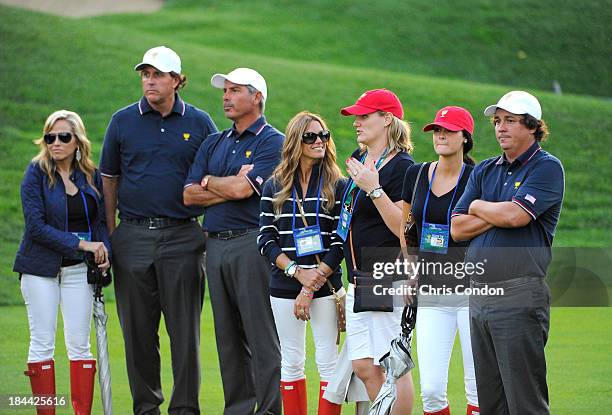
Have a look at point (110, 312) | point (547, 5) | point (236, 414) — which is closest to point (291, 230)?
point (236, 414)

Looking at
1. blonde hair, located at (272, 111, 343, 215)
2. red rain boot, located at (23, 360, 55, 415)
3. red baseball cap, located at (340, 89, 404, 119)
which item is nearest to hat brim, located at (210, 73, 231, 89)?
blonde hair, located at (272, 111, 343, 215)

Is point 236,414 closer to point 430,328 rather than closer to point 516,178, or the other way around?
point 430,328

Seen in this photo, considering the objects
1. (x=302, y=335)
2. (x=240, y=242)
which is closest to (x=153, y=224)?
(x=240, y=242)

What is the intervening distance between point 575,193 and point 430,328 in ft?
50.0

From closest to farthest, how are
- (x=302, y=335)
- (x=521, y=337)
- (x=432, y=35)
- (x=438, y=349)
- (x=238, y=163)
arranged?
(x=521, y=337), (x=438, y=349), (x=302, y=335), (x=238, y=163), (x=432, y=35)

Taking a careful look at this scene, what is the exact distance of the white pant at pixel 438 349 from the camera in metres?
6.67

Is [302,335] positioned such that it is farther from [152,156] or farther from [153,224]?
[152,156]

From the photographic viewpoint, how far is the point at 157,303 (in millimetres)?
8328

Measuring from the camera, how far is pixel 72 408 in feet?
27.1

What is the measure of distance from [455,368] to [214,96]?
16112mm

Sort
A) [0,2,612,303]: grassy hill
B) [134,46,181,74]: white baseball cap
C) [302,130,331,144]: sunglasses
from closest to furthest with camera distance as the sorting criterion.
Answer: [302,130,331,144]: sunglasses → [134,46,181,74]: white baseball cap → [0,2,612,303]: grassy hill

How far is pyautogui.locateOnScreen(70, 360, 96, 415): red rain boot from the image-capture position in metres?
7.85

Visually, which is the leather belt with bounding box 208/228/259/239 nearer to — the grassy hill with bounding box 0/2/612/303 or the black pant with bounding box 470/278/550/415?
the black pant with bounding box 470/278/550/415

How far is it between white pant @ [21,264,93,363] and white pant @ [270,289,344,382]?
56.7 inches
